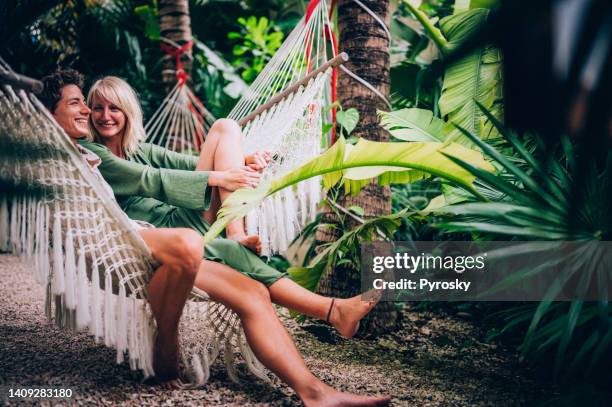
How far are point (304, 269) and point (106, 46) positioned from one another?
232 centimetres

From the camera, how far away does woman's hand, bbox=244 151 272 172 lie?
1.46 m

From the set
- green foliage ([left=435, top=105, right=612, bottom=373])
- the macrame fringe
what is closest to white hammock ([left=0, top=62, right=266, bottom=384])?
the macrame fringe

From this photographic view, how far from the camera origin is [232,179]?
136cm

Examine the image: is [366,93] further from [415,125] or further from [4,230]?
[4,230]

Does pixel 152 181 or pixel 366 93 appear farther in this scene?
pixel 366 93

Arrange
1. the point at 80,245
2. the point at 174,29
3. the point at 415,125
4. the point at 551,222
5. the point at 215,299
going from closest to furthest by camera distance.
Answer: the point at 551,222 < the point at 80,245 < the point at 215,299 < the point at 415,125 < the point at 174,29

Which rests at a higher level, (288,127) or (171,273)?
(288,127)

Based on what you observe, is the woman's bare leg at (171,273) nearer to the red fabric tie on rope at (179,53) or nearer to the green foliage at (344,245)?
the green foliage at (344,245)

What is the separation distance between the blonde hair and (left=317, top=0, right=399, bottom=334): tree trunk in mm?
730

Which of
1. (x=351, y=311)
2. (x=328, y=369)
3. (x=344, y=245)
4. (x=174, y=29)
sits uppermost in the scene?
(x=174, y=29)

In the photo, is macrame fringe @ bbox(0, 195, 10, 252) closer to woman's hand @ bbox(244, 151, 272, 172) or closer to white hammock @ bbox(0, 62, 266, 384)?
white hammock @ bbox(0, 62, 266, 384)

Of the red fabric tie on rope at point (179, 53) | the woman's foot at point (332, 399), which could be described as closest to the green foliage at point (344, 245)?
the woman's foot at point (332, 399)

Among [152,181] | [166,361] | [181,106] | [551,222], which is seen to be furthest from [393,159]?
[181,106]

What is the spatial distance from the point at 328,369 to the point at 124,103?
982mm
